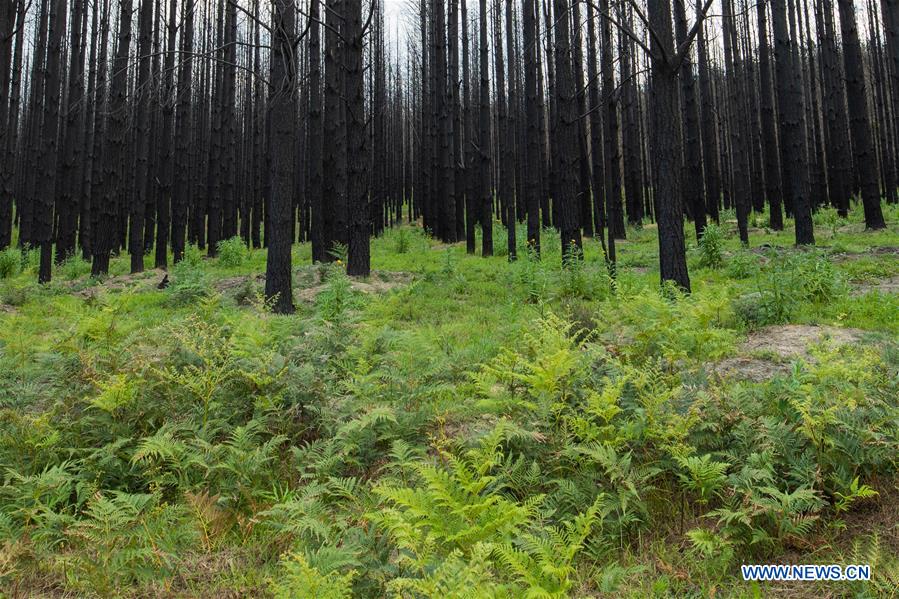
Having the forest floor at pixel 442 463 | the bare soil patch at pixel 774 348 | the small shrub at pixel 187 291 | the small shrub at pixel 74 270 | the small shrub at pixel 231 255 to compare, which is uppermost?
the small shrub at pixel 231 255

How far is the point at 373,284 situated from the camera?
10211mm

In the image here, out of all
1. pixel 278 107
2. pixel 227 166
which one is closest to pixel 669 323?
pixel 278 107

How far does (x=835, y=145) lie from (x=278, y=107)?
70.7 feet

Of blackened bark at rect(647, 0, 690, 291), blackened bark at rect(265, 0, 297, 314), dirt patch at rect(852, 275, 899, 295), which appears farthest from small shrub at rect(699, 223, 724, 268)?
blackened bark at rect(265, 0, 297, 314)

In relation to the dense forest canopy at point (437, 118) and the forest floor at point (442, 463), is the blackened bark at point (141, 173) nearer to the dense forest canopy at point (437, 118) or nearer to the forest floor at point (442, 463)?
the dense forest canopy at point (437, 118)

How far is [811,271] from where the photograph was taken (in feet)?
23.1

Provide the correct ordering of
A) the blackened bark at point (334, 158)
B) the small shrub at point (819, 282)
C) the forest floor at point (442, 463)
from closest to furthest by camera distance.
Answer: the forest floor at point (442, 463)
the small shrub at point (819, 282)
the blackened bark at point (334, 158)

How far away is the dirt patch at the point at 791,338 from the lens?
486 cm

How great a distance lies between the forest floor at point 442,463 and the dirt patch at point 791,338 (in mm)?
A: 45

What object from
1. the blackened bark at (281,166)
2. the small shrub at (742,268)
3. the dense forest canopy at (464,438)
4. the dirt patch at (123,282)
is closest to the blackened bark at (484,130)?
the dense forest canopy at (464,438)

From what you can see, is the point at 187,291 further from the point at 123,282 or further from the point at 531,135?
the point at 531,135

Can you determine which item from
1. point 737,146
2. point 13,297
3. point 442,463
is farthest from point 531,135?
point 442,463

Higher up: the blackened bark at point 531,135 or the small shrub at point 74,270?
the blackened bark at point 531,135

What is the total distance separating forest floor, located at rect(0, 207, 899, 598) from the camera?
231 cm
